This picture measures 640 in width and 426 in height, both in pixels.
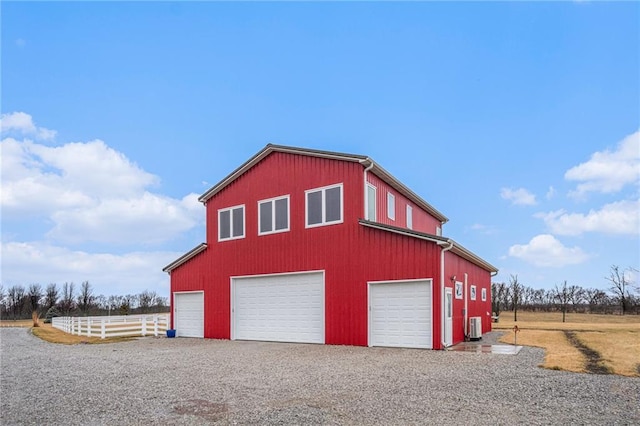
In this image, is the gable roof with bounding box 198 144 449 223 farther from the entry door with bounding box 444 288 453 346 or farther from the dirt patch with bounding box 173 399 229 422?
the dirt patch with bounding box 173 399 229 422

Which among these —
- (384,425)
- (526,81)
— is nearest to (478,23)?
(526,81)

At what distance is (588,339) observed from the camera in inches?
661

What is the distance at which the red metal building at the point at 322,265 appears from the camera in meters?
14.1

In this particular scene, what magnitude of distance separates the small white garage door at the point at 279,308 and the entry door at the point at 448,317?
14.1 feet

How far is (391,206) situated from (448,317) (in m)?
5.29

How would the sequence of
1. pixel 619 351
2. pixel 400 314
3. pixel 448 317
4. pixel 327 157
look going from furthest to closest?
1. pixel 327 157
2. pixel 400 314
3. pixel 448 317
4. pixel 619 351

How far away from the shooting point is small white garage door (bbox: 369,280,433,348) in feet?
45.0

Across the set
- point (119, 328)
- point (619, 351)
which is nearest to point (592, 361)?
point (619, 351)

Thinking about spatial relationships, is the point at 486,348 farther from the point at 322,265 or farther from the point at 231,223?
the point at 231,223

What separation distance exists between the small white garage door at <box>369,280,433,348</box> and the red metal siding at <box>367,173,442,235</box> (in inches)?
114

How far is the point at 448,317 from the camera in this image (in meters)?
14.0

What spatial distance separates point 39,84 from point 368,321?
1238 centimetres

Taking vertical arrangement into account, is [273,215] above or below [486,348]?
above

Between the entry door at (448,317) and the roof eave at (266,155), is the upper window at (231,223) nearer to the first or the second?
the roof eave at (266,155)
